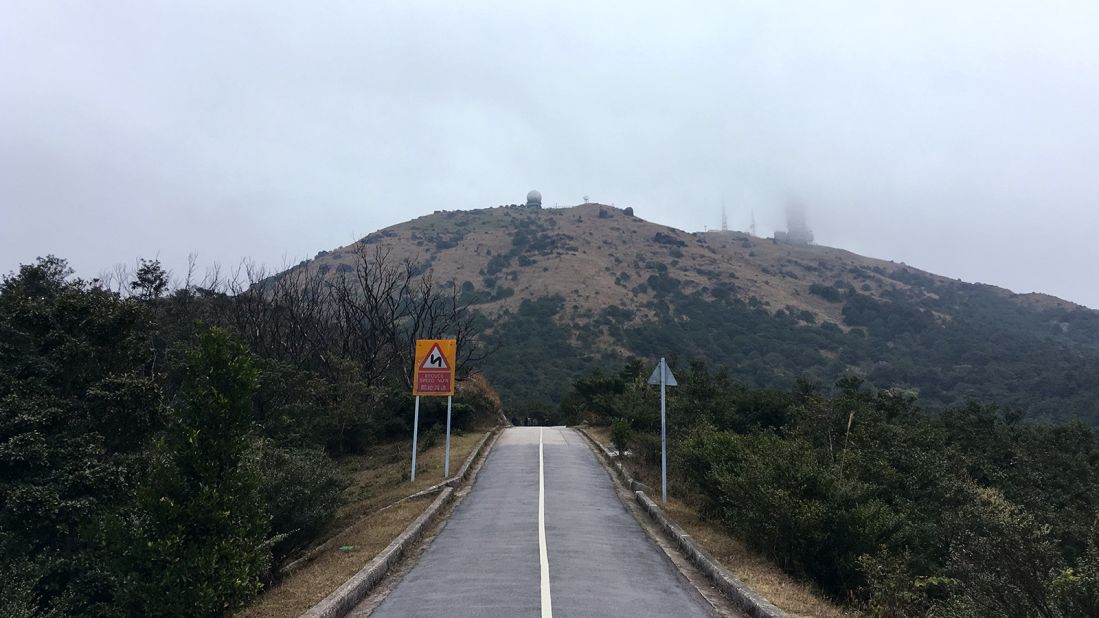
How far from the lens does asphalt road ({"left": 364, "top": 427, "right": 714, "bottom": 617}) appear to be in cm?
821

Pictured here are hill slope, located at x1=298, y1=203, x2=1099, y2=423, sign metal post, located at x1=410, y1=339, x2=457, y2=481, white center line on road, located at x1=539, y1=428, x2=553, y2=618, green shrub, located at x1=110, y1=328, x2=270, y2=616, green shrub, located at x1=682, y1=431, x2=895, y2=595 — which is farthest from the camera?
hill slope, located at x1=298, y1=203, x2=1099, y2=423

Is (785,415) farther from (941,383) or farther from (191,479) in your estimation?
(941,383)

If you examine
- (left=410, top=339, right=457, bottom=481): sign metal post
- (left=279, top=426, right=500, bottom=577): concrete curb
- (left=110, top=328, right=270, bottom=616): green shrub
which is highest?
(left=410, top=339, right=457, bottom=481): sign metal post

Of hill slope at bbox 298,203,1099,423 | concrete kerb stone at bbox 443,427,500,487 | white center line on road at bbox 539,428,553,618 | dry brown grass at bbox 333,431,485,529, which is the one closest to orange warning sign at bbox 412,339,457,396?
concrete kerb stone at bbox 443,427,500,487

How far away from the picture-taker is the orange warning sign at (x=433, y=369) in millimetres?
20172

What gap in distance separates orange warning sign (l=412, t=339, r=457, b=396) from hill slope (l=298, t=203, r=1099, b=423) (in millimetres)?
37022

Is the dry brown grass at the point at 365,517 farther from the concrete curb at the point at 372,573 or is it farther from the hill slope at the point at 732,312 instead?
the hill slope at the point at 732,312

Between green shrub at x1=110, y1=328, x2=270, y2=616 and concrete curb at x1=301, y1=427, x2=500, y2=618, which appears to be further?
concrete curb at x1=301, y1=427, x2=500, y2=618

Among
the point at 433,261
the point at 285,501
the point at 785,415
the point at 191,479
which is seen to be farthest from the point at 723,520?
the point at 433,261

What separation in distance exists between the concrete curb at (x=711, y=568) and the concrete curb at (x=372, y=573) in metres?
4.57

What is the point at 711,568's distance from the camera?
390 inches

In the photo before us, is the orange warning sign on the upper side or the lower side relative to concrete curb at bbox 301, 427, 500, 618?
upper

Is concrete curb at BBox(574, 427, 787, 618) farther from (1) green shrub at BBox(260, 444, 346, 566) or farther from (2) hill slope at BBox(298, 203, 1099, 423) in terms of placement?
(2) hill slope at BBox(298, 203, 1099, 423)

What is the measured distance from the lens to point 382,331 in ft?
129
